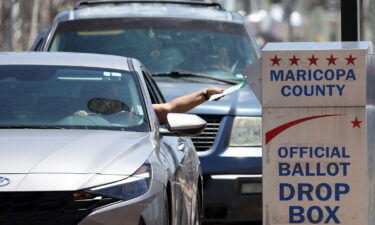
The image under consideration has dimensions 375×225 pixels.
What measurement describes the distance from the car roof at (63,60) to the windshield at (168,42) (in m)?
2.82

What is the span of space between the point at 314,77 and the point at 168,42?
5196 millimetres

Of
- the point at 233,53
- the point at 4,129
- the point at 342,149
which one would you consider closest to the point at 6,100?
the point at 4,129

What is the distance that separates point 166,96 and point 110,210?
411cm

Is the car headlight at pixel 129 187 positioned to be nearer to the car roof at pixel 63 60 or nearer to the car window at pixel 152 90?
the car roof at pixel 63 60

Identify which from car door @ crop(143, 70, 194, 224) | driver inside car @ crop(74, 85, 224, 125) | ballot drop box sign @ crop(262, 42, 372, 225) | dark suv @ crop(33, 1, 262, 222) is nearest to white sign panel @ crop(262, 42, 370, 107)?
ballot drop box sign @ crop(262, 42, 372, 225)

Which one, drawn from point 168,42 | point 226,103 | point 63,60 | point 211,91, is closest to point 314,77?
point 63,60

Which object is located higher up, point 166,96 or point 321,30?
point 166,96

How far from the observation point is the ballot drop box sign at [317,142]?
252 inches

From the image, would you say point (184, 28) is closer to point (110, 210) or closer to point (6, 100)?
point (6, 100)

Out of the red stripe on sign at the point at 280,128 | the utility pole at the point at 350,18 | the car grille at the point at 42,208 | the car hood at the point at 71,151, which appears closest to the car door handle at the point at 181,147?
the car hood at the point at 71,151

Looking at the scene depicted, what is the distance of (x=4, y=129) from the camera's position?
7.32 meters

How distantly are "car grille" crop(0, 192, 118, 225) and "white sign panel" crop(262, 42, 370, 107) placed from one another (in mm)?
1120

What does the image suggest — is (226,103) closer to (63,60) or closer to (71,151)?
(63,60)

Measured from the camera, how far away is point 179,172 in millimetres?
7648
